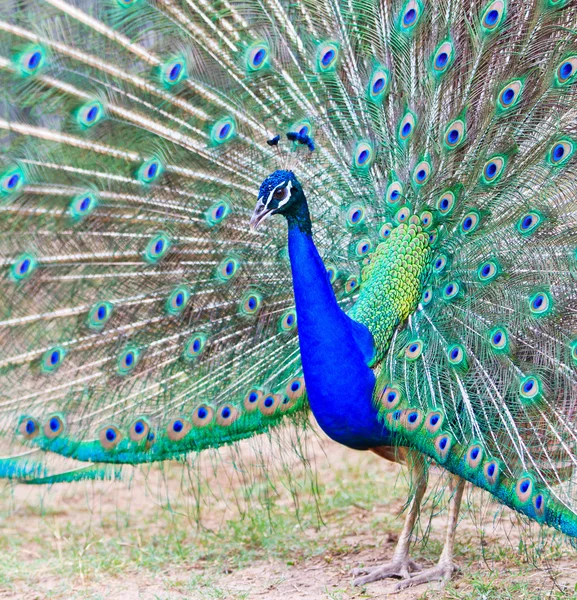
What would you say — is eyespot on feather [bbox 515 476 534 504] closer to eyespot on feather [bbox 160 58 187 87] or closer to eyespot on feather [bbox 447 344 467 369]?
eyespot on feather [bbox 447 344 467 369]

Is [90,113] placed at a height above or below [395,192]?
above

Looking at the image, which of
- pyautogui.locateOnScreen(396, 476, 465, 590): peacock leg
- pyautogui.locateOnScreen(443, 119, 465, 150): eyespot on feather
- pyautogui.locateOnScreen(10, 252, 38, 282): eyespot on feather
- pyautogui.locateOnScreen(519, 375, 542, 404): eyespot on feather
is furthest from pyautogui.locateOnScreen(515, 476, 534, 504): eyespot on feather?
pyautogui.locateOnScreen(10, 252, 38, 282): eyespot on feather

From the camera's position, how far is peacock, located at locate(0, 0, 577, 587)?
3.05 m

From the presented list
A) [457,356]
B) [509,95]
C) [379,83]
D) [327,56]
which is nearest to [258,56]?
[327,56]

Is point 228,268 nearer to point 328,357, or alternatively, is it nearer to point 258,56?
point 328,357

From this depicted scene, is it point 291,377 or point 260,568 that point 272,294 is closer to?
point 291,377

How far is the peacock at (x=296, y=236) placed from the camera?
10.0ft

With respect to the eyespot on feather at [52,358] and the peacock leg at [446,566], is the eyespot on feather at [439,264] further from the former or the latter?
the eyespot on feather at [52,358]

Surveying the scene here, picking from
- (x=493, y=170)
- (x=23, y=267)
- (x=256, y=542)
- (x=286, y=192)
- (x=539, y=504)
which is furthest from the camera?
(x=256, y=542)

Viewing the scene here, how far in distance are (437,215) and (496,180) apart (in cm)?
23

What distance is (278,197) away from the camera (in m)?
2.94

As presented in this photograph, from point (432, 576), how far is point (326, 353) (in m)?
0.92

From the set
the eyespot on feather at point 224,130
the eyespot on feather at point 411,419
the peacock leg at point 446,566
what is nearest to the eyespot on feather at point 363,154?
the eyespot on feather at point 224,130

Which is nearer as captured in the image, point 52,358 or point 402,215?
point 402,215
